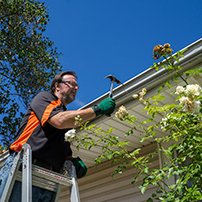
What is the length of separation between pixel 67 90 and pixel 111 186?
9.77ft

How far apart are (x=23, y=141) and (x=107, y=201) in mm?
3378

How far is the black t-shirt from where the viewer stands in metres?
2.41

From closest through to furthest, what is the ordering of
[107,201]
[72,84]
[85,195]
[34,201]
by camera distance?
[34,201] → [72,84] → [107,201] → [85,195]

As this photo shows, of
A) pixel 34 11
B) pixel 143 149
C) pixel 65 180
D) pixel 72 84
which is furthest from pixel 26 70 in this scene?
pixel 65 180

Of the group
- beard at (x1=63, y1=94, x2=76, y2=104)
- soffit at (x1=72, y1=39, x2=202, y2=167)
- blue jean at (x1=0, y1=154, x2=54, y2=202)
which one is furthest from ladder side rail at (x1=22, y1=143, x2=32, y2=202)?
soffit at (x1=72, y1=39, x2=202, y2=167)

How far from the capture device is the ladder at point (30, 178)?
6.37ft

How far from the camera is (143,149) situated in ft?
15.7

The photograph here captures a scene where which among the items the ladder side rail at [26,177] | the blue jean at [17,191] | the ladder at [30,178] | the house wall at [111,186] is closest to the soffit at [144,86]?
the house wall at [111,186]

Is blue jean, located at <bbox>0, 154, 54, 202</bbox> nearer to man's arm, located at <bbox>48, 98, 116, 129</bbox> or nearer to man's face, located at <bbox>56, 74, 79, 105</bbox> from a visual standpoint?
man's arm, located at <bbox>48, 98, 116, 129</bbox>

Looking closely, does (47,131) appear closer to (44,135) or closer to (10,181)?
(44,135)

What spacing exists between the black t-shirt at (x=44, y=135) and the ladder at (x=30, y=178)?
0.18 m

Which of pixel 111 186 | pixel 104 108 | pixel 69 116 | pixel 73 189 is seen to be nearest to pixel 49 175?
pixel 73 189

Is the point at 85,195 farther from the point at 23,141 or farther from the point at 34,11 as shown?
the point at 34,11

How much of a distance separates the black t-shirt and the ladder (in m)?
0.18
